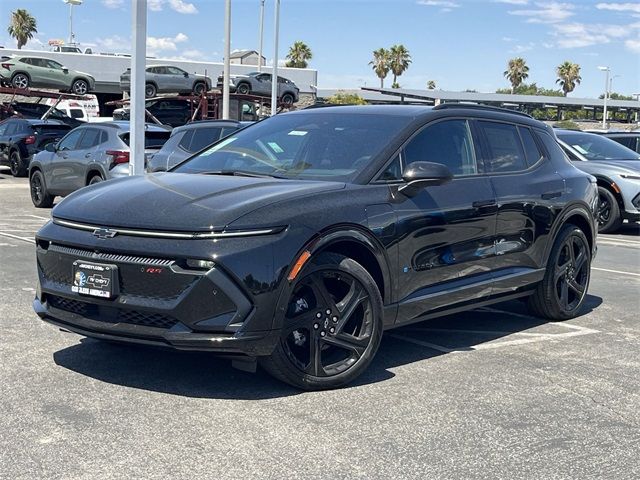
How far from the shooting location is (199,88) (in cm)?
3628

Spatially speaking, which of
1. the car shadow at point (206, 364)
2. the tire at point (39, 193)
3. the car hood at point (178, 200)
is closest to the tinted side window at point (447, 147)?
the car hood at point (178, 200)

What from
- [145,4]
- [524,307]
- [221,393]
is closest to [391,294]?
[221,393]

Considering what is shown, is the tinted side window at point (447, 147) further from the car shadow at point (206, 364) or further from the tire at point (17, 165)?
the tire at point (17, 165)

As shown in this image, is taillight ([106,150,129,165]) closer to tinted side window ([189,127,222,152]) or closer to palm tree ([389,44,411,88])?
tinted side window ([189,127,222,152])

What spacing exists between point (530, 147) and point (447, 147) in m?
1.21

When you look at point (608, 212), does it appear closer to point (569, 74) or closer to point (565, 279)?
point (565, 279)

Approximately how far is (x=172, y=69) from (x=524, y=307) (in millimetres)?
30539

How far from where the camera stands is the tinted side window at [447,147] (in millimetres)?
5535

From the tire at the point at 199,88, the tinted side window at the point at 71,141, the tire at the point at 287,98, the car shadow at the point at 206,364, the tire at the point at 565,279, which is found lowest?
the car shadow at the point at 206,364

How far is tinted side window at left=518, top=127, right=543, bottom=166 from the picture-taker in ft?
21.7

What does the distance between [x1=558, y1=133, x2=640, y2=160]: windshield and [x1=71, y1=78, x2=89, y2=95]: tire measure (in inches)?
1031

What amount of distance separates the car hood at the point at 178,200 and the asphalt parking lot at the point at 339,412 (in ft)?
2.45

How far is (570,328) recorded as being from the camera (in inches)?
261

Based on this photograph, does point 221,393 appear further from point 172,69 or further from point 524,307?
point 172,69
